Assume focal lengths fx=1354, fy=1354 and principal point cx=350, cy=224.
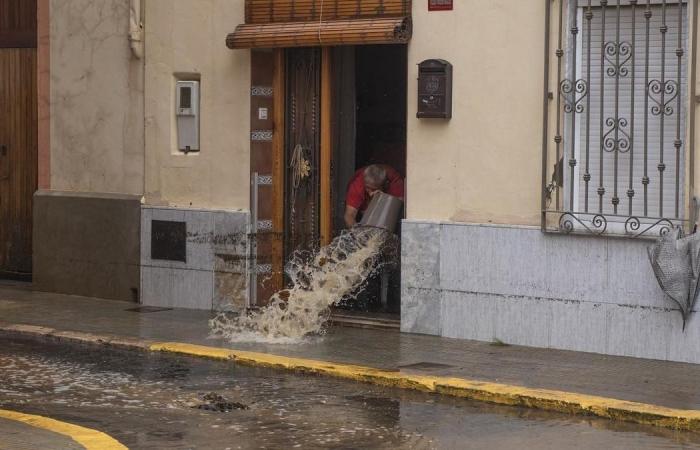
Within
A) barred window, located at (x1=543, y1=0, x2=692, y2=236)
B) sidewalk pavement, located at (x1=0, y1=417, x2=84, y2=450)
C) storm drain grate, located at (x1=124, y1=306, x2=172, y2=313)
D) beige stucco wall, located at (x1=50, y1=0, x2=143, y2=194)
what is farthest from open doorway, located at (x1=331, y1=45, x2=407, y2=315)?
sidewalk pavement, located at (x1=0, y1=417, x2=84, y2=450)

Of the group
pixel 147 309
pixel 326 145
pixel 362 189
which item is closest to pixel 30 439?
pixel 362 189

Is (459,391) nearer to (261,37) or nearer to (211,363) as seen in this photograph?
(211,363)

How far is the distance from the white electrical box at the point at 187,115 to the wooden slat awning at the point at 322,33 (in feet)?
2.87

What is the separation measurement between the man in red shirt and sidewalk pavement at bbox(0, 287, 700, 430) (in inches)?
48.3

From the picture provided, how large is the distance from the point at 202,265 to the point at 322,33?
9.38 feet

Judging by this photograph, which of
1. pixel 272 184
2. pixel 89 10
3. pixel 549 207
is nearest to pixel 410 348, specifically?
pixel 549 207

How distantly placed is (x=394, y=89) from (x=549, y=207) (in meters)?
2.95

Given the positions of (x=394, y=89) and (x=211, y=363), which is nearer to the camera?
(x=211, y=363)

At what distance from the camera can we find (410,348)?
1179cm

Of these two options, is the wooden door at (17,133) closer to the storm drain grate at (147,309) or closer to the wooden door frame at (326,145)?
the storm drain grate at (147,309)

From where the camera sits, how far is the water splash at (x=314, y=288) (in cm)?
1253

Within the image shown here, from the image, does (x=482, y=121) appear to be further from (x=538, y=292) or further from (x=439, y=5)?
(x=538, y=292)

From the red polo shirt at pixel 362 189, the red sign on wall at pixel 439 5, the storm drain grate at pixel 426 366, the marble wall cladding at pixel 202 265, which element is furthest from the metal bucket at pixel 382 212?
the storm drain grate at pixel 426 366

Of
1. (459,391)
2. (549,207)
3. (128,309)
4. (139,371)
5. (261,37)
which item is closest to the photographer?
(459,391)
